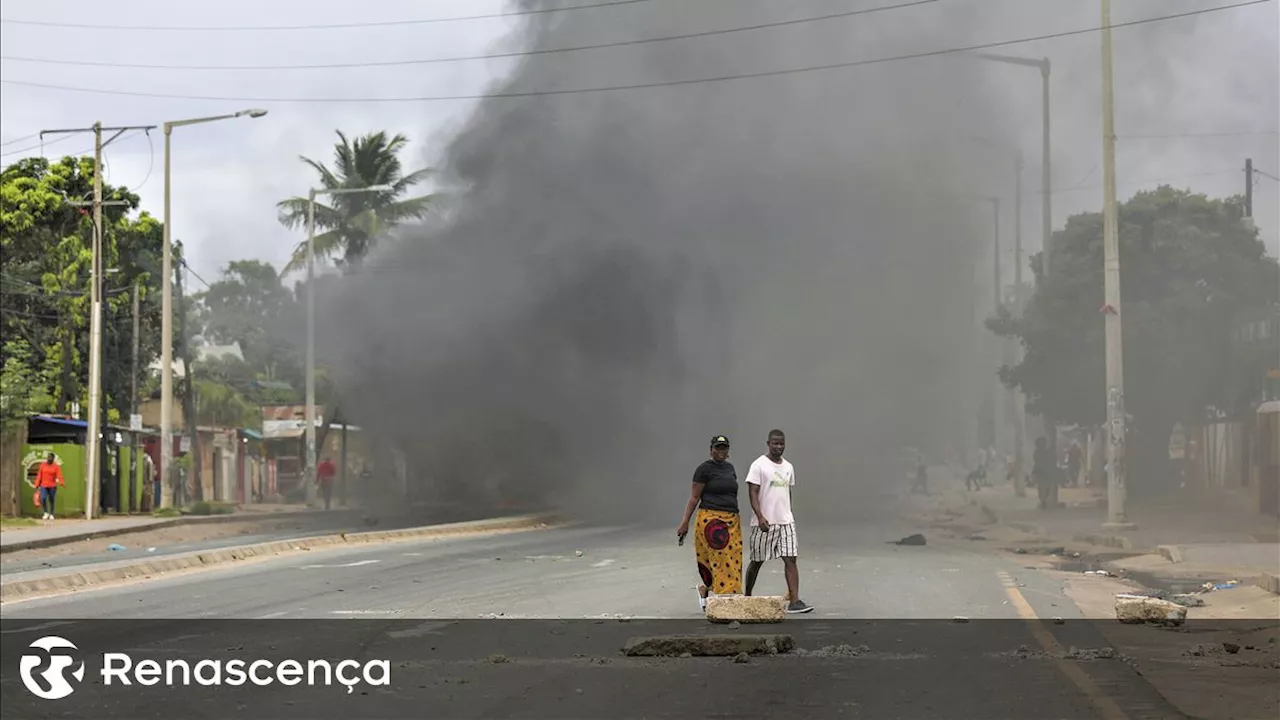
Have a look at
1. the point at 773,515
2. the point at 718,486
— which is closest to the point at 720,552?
the point at 718,486

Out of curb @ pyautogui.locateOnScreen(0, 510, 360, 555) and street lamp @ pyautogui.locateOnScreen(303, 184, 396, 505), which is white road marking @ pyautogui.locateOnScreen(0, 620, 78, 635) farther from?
street lamp @ pyautogui.locateOnScreen(303, 184, 396, 505)

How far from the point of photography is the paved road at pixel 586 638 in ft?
25.3

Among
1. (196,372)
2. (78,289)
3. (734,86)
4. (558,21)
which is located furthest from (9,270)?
(734,86)

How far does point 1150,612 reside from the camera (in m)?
11.4

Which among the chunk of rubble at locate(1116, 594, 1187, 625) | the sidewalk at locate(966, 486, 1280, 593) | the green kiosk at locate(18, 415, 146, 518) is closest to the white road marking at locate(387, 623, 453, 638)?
the chunk of rubble at locate(1116, 594, 1187, 625)

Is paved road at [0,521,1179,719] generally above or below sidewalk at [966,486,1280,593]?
above

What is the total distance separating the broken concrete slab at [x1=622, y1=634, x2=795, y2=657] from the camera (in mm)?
9445

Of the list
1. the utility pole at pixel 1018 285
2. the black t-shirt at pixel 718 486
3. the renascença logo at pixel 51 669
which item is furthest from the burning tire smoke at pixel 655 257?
the renascença logo at pixel 51 669

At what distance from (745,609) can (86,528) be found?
21.9 meters

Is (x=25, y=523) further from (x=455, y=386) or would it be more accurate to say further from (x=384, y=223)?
(x=384, y=223)

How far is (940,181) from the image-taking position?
1487 inches

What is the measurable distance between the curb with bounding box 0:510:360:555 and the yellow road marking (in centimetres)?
1697

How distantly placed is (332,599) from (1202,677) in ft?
25.8

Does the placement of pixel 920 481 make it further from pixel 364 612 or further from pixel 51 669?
pixel 51 669
